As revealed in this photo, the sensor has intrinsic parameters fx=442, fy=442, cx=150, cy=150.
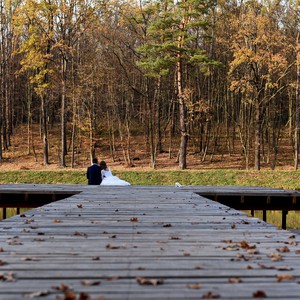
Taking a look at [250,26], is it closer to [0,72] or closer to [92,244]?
[0,72]

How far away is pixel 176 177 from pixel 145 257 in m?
19.0

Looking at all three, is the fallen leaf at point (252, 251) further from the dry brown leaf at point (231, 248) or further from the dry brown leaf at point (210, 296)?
the dry brown leaf at point (210, 296)

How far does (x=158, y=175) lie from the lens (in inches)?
920

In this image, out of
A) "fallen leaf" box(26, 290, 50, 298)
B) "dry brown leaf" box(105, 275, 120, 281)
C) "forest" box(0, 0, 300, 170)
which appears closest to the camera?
"fallen leaf" box(26, 290, 50, 298)

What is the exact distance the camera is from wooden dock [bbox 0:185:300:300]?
10.5ft

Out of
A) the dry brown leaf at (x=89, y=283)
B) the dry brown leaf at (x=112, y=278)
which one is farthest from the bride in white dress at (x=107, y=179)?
the dry brown leaf at (x=89, y=283)

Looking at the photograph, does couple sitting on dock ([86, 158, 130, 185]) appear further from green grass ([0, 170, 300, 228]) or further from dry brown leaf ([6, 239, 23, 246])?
dry brown leaf ([6, 239, 23, 246])

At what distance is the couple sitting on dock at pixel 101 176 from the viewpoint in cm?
1446

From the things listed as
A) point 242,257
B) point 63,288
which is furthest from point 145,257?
point 63,288

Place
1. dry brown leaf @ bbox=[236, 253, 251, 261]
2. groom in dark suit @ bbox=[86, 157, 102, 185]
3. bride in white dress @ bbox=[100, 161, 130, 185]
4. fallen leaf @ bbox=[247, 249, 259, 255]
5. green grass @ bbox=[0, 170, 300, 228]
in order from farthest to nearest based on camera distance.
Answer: green grass @ bbox=[0, 170, 300, 228]
groom in dark suit @ bbox=[86, 157, 102, 185]
bride in white dress @ bbox=[100, 161, 130, 185]
fallen leaf @ bbox=[247, 249, 259, 255]
dry brown leaf @ bbox=[236, 253, 251, 261]

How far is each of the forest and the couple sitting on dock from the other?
13.1m

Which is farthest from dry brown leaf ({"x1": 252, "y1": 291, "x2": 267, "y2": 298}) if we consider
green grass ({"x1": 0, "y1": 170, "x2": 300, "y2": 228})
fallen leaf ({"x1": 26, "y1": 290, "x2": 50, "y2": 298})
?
green grass ({"x1": 0, "y1": 170, "x2": 300, "y2": 228})

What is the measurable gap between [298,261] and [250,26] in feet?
78.9

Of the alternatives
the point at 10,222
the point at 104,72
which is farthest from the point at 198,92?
the point at 10,222
